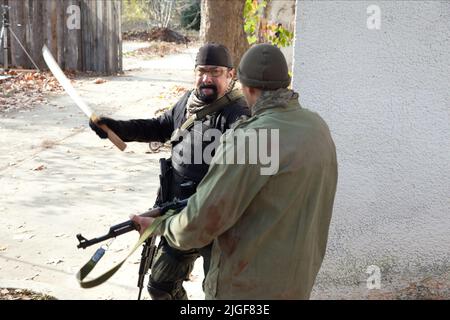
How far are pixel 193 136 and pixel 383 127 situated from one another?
1.52 meters

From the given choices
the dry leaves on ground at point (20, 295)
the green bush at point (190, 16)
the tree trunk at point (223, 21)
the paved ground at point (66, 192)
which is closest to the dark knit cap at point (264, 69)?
the paved ground at point (66, 192)

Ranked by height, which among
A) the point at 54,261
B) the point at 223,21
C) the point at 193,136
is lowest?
the point at 54,261

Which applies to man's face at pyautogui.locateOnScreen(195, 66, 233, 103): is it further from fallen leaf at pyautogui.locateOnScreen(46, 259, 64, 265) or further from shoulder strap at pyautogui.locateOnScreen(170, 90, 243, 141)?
fallen leaf at pyautogui.locateOnScreen(46, 259, 64, 265)

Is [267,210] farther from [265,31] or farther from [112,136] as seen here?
[265,31]

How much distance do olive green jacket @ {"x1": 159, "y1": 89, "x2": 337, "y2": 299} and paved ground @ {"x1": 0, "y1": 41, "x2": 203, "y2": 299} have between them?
1950 mm

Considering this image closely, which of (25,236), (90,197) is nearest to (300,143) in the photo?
(25,236)

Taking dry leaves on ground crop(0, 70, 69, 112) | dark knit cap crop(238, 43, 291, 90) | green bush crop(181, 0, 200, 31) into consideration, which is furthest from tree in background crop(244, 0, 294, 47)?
green bush crop(181, 0, 200, 31)

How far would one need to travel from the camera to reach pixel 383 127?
4168mm

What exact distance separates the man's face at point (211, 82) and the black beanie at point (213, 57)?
2 cm

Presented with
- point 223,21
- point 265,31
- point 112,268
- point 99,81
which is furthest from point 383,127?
point 99,81

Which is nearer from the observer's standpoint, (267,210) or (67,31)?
(267,210)

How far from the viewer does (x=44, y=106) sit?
10766 mm

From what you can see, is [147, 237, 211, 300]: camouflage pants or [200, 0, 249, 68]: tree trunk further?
[200, 0, 249, 68]: tree trunk

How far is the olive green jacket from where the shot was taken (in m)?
2.34
